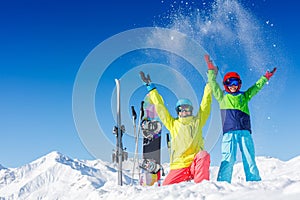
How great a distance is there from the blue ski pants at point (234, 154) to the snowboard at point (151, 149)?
8.74 feet

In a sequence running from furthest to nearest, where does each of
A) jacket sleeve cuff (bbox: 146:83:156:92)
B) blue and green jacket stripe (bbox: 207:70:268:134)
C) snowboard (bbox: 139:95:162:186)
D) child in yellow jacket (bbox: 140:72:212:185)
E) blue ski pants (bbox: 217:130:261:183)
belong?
snowboard (bbox: 139:95:162:186), jacket sleeve cuff (bbox: 146:83:156:92), blue and green jacket stripe (bbox: 207:70:268:134), child in yellow jacket (bbox: 140:72:212:185), blue ski pants (bbox: 217:130:261:183)

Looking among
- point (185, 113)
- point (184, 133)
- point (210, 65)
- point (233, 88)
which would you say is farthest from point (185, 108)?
point (233, 88)

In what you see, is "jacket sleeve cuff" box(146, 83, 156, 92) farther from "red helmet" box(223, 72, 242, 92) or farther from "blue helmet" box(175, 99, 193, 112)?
"red helmet" box(223, 72, 242, 92)

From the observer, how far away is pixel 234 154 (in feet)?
25.5

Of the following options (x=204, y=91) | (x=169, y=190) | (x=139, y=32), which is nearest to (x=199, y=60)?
(x=204, y=91)

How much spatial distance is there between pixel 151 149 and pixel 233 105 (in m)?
3.20

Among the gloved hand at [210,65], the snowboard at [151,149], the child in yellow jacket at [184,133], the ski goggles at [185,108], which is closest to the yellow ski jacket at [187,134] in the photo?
the child in yellow jacket at [184,133]

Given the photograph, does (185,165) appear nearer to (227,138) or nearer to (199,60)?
(227,138)

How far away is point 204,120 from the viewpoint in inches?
312

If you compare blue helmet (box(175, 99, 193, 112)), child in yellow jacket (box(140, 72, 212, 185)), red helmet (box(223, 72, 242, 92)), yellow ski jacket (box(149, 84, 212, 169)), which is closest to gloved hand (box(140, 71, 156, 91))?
child in yellow jacket (box(140, 72, 212, 185))

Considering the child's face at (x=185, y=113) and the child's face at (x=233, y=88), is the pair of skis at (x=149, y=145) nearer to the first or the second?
the child's face at (x=185, y=113)

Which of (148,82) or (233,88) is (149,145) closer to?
(148,82)

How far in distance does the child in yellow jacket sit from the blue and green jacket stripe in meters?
0.18

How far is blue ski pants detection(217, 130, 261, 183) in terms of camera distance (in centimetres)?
755
